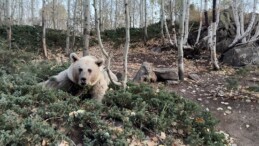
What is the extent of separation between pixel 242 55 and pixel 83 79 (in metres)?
7.84

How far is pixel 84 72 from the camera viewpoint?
4816mm

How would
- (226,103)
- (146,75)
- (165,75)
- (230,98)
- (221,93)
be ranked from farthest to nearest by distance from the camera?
1. (165,75)
2. (146,75)
3. (221,93)
4. (230,98)
5. (226,103)

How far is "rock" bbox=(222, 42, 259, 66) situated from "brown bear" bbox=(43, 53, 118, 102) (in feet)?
23.5

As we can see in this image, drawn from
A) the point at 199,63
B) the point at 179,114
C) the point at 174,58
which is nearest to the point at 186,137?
the point at 179,114

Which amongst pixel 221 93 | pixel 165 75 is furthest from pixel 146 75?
pixel 221 93

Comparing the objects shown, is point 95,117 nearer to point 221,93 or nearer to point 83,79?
point 83,79

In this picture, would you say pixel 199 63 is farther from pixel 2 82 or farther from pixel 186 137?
pixel 2 82

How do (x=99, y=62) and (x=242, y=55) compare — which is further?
(x=242, y=55)

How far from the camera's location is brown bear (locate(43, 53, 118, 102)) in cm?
484

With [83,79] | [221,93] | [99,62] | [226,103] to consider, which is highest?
[99,62]

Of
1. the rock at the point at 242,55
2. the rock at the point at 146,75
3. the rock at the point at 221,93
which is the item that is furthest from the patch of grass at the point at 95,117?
the rock at the point at 242,55

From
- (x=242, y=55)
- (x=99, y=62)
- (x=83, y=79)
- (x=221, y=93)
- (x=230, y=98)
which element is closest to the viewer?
(x=83, y=79)

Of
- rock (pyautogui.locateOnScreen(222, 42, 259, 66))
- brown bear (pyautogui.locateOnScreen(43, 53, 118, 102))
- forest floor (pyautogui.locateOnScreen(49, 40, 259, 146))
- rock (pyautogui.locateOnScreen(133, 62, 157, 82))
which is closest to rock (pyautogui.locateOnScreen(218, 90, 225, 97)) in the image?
forest floor (pyautogui.locateOnScreen(49, 40, 259, 146))

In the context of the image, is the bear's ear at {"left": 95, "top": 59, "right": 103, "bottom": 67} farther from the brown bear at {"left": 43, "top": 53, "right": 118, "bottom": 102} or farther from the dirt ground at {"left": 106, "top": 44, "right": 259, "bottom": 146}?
the dirt ground at {"left": 106, "top": 44, "right": 259, "bottom": 146}
